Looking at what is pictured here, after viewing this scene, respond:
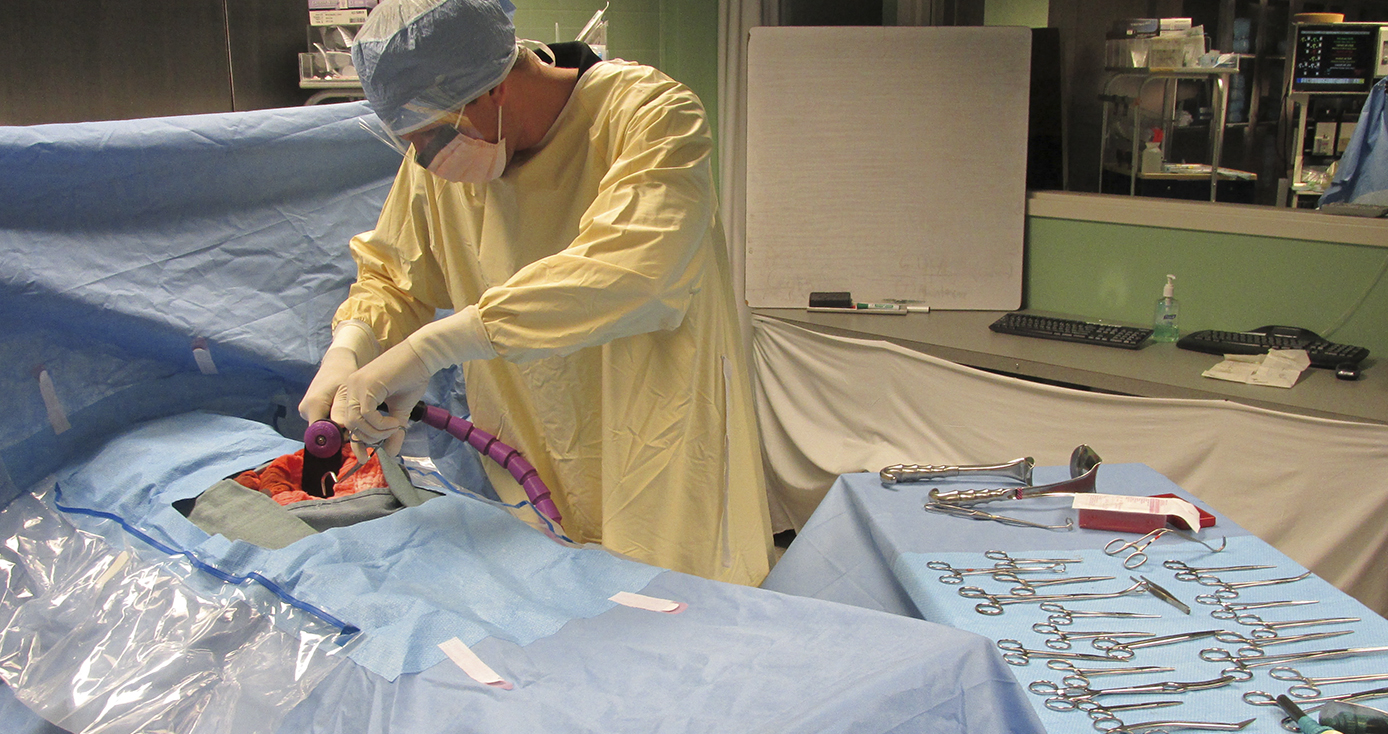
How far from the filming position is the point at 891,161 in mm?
3008

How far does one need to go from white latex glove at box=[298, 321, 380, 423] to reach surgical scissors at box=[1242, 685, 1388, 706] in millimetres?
1165

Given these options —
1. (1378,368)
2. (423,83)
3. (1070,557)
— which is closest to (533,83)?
(423,83)

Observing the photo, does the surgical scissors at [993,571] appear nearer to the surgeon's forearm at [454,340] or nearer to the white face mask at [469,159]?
the surgeon's forearm at [454,340]

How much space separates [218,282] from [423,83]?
2.44ft

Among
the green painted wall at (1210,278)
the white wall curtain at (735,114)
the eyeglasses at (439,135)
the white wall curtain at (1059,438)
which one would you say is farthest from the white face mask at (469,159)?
the green painted wall at (1210,278)

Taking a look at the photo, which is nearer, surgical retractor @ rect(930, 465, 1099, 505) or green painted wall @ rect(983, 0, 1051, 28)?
surgical retractor @ rect(930, 465, 1099, 505)

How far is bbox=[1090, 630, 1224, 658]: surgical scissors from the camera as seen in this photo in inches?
46.1

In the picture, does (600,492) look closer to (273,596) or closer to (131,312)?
(273,596)

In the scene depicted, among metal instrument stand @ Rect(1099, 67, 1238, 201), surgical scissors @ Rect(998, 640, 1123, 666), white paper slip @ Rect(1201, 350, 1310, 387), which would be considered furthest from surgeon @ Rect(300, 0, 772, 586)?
metal instrument stand @ Rect(1099, 67, 1238, 201)

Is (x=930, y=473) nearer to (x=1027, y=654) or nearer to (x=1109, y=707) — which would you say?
(x=1027, y=654)

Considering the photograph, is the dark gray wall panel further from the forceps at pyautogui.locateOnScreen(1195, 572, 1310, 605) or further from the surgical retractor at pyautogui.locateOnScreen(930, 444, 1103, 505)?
the forceps at pyautogui.locateOnScreen(1195, 572, 1310, 605)

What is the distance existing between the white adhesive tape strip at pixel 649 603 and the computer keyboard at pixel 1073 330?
1835 millimetres

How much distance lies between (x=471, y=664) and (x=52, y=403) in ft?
3.39

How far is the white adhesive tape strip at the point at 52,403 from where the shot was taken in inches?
61.7
